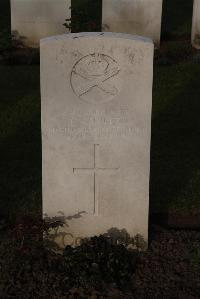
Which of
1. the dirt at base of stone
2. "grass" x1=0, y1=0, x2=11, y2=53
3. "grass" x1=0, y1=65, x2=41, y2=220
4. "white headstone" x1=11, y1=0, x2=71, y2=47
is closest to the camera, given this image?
the dirt at base of stone

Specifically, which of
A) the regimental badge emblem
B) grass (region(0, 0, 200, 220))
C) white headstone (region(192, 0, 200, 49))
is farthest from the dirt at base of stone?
white headstone (region(192, 0, 200, 49))

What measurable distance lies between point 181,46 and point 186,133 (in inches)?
196

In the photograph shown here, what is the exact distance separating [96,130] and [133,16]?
862cm

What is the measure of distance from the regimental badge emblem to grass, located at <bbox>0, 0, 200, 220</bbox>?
1.86 metres

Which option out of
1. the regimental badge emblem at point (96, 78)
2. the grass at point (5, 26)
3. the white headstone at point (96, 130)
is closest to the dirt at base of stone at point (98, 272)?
the white headstone at point (96, 130)

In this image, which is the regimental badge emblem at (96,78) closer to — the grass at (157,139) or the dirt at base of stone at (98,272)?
the dirt at base of stone at (98,272)

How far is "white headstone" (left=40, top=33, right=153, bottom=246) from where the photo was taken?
199 inches

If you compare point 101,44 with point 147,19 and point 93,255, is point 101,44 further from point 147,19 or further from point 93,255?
point 147,19

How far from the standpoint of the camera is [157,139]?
28.4 ft

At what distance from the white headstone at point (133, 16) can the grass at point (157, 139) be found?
0.85m

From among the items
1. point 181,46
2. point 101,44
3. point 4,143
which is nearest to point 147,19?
point 181,46

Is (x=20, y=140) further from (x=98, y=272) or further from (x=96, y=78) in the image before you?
(x=98, y=272)

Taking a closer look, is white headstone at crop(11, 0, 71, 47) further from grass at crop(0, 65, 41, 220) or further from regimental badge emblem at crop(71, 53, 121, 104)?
regimental badge emblem at crop(71, 53, 121, 104)

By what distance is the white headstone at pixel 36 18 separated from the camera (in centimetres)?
1323
